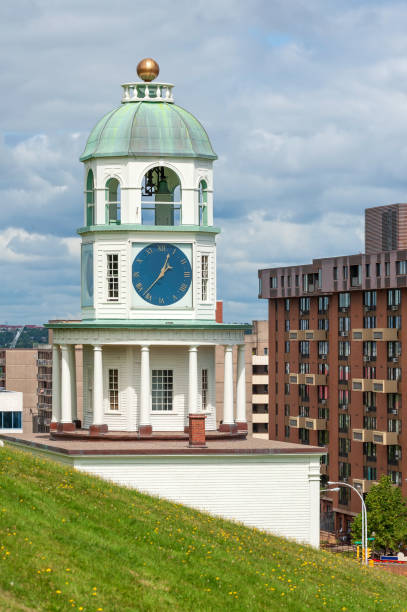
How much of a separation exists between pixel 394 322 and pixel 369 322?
5977mm

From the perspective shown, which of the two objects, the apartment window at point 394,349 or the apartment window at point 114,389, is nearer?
the apartment window at point 114,389

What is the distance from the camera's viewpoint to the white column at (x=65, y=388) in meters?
58.8

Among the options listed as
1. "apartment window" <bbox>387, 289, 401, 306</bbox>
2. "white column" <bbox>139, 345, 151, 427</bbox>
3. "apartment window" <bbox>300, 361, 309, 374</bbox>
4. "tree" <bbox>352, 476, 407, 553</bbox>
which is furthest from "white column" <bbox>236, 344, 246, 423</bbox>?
"apartment window" <bbox>300, 361, 309, 374</bbox>

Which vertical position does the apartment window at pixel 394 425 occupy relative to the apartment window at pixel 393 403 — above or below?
below

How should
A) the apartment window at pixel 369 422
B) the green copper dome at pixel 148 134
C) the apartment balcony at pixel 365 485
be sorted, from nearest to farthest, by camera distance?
the green copper dome at pixel 148 134 → the apartment balcony at pixel 365 485 → the apartment window at pixel 369 422

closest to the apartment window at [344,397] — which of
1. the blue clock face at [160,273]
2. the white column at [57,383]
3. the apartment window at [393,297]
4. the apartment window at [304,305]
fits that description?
the apartment window at [393,297]

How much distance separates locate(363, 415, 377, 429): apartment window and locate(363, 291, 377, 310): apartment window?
12200 mm

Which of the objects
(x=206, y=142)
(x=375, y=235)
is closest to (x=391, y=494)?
(x=375, y=235)

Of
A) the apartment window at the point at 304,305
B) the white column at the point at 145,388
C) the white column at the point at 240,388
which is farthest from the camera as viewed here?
the apartment window at the point at 304,305

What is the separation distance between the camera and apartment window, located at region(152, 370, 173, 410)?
58156 mm

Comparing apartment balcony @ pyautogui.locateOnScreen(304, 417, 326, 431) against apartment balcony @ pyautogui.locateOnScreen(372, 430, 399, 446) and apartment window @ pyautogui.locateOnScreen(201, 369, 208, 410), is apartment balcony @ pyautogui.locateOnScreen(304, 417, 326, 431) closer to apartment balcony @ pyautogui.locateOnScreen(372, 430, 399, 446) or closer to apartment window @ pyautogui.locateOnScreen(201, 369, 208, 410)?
apartment balcony @ pyautogui.locateOnScreen(372, 430, 399, 446)

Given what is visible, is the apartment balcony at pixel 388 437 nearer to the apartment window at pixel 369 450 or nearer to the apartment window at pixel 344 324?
the apartment window at pixel 369 450

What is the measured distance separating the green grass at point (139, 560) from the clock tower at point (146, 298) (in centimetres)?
977

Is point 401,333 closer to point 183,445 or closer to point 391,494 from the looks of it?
point 391,494
